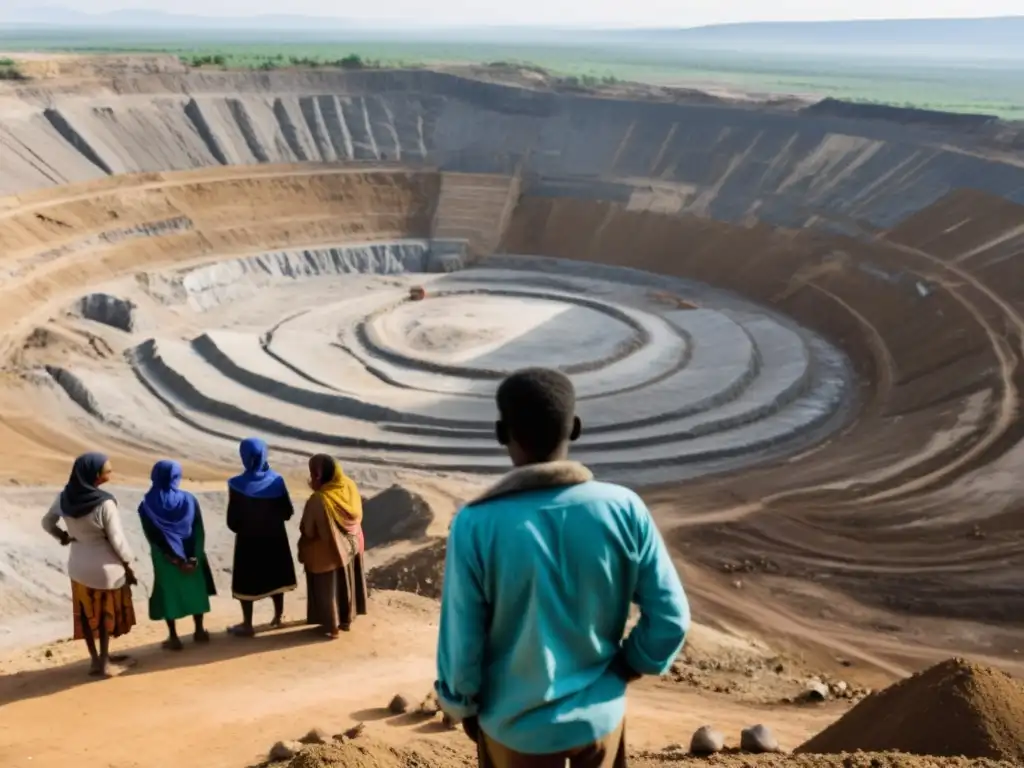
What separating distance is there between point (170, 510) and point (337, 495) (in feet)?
4.65

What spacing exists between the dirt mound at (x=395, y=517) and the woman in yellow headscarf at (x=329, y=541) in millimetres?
7283

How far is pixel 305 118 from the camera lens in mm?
48656

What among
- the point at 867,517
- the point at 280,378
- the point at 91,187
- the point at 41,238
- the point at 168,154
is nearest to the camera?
the point at 867,517

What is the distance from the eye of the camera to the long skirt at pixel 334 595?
30.7 ft

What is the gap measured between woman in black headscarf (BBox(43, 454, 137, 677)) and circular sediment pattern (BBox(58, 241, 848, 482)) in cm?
1459

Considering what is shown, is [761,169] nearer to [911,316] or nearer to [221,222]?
[911,316]

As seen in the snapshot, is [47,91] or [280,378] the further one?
[47,91]

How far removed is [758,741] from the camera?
6.60 meters

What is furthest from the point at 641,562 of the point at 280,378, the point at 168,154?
the point at 168,154

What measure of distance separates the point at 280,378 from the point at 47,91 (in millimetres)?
23897

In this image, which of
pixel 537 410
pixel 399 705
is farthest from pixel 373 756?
pixel 537 410

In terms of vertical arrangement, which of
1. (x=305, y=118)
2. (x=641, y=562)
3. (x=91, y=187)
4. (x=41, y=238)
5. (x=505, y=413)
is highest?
(x=305, y=118)

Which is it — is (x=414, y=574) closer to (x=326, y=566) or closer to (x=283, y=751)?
(x=326, y=566)

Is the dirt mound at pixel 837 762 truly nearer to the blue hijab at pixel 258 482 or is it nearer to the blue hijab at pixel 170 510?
the blue hijab at pixel 258 482
